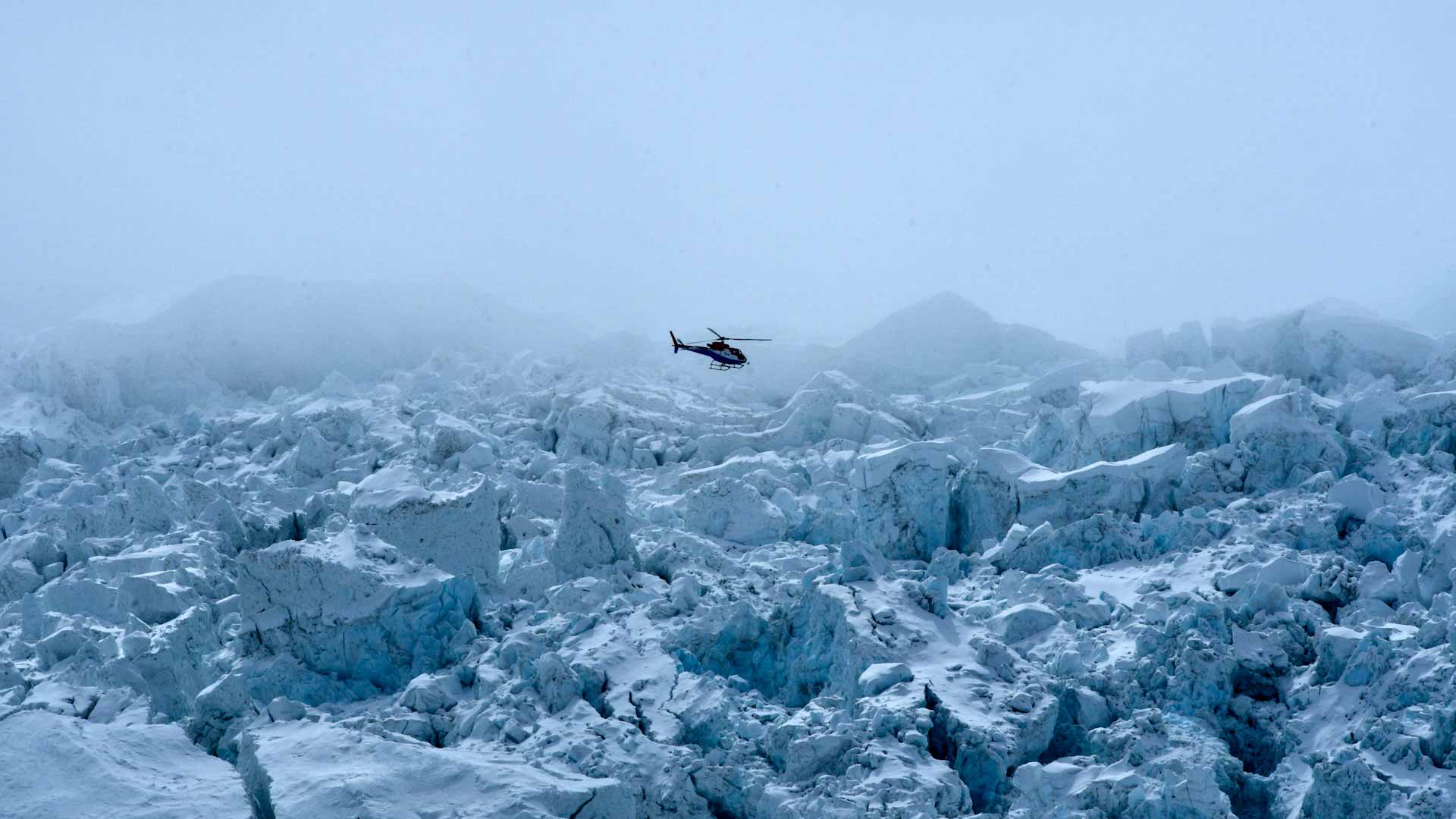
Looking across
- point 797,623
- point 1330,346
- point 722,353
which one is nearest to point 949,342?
point 1330,346

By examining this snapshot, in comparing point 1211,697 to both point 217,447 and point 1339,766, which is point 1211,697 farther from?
point 217,447

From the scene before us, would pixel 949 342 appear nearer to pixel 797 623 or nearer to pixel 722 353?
pixel 722 353

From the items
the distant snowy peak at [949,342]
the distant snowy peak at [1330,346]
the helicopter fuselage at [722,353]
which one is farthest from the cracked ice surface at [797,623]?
the distant snowy peak at [949,342]

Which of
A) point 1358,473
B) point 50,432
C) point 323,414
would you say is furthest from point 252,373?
point 1358,473

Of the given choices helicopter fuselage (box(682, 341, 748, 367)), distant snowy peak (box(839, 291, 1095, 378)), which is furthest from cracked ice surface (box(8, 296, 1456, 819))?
distant snowy peak (box(839, 291, 1095, 378))

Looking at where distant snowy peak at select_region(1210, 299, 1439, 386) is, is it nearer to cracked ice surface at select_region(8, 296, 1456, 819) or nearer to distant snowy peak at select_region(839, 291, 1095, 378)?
cracked ice surface at select_region(8, 296, 1456, 819)

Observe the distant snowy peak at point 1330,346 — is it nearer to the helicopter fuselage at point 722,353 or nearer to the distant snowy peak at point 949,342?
the distant snowy peak at point 949,342
